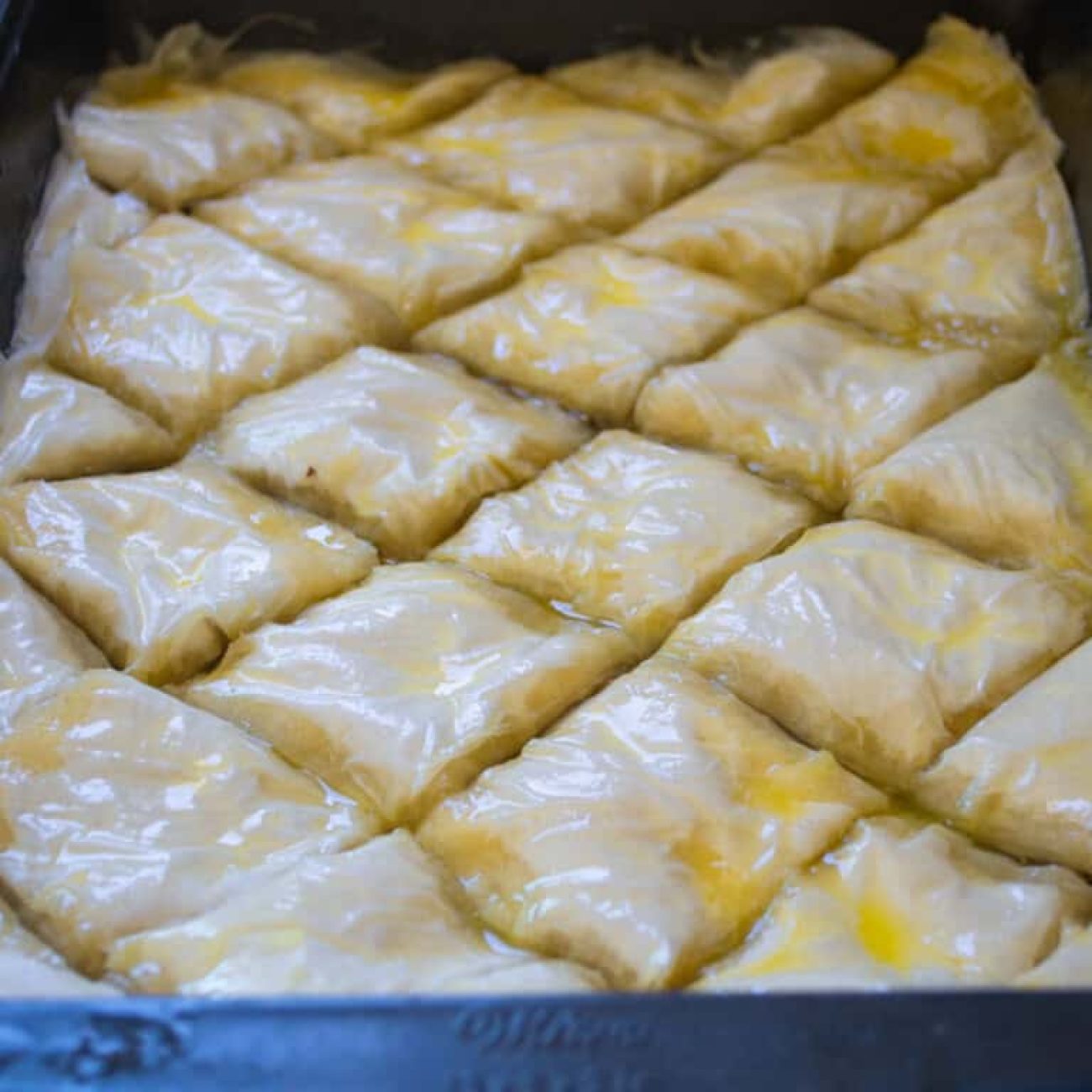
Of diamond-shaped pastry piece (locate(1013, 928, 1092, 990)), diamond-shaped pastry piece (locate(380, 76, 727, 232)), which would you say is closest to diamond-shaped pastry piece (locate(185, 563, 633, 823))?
diamond-shaped pastry piece (locate(1013, 928, 1092, 990))

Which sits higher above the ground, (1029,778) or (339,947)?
(1029,778)

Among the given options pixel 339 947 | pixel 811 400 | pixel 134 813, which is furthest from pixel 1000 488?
pixel 134 813

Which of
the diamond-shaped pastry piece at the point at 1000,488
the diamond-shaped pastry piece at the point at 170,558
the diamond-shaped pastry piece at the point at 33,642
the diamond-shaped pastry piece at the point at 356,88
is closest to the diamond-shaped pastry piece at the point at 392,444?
the diamond-shaped pastry piece at the point at 170,558

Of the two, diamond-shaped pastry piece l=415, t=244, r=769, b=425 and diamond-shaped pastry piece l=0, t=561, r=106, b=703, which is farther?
diamond-shaped pastry piece l=415, t=244, r=769, b=425

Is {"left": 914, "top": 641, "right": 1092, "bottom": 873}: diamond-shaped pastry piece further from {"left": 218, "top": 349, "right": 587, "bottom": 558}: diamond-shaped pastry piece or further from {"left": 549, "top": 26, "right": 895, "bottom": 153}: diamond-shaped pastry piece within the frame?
{"left": 549, "top": 26, "right": 895, "bottom": 153}: diamond-shaped pastry piece

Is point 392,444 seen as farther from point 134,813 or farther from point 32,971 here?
point 32,971

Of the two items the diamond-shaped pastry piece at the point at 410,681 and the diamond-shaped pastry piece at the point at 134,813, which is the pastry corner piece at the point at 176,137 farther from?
the diamond-shaped pastry piece at the point at 134,813
